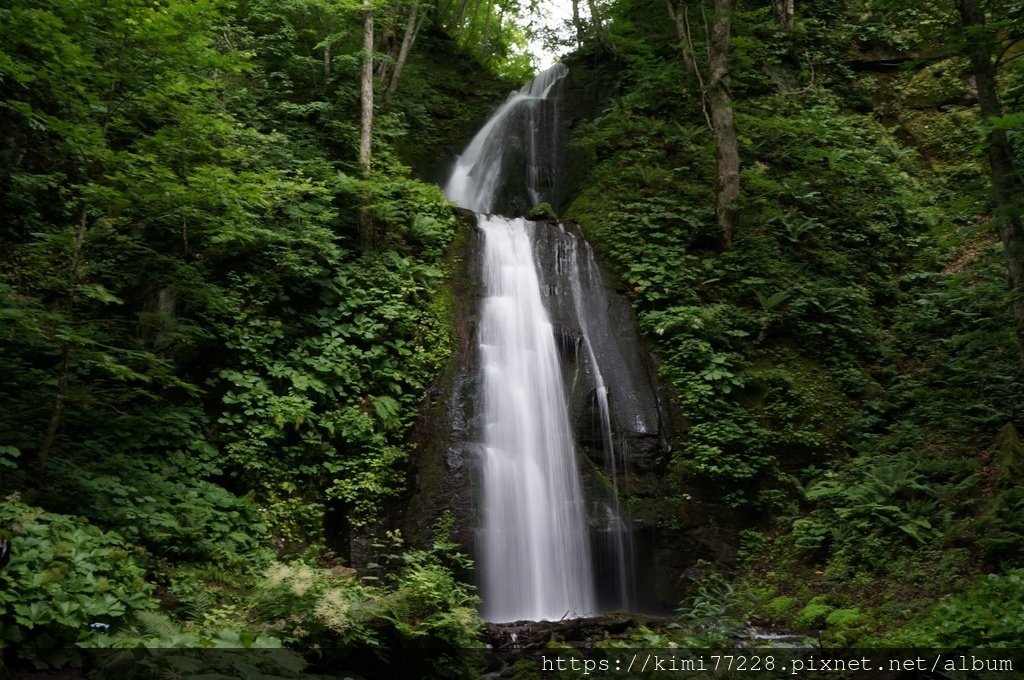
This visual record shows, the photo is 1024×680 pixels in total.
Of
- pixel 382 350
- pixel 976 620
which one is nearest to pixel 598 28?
pixel 382 350

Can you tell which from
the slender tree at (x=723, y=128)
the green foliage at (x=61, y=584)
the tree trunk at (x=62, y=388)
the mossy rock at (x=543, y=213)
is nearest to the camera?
the green foliage at (x=61, y=584)

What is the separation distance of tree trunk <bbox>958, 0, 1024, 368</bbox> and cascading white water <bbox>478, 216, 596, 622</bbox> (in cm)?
590

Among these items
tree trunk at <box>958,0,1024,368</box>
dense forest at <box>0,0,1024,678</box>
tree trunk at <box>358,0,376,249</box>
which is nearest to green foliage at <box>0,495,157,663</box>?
dense forest at <box>0,0,1024,678</box>

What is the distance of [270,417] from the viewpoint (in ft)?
28.9

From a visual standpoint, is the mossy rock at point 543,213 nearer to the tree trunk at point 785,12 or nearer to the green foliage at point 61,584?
the tree trunk at point 785,12

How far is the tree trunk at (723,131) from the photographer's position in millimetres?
13031

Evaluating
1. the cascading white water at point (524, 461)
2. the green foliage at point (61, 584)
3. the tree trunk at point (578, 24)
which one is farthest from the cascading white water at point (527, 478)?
the tree trunk at point (578, 24)

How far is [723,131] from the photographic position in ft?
43.4

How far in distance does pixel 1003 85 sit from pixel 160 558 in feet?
64.2

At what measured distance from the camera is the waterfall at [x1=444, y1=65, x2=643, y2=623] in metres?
8.88

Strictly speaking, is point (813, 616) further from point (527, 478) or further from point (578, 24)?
point (578, 24)

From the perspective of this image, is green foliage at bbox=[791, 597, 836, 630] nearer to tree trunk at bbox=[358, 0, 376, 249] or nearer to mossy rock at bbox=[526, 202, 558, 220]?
tree trunk at bbox=[358, 0, 376, 249]

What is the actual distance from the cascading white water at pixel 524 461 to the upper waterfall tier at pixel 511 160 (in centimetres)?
403

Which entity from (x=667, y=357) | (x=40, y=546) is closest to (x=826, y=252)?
(x=667, y=357)
